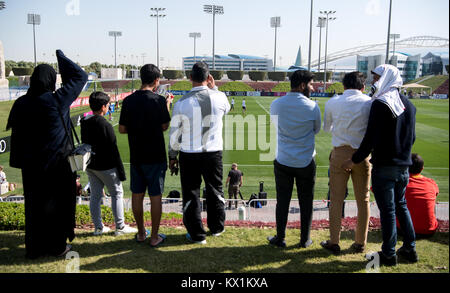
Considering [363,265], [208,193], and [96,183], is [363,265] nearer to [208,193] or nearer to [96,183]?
[208,193]

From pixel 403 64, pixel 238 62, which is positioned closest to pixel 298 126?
pixel 403 64

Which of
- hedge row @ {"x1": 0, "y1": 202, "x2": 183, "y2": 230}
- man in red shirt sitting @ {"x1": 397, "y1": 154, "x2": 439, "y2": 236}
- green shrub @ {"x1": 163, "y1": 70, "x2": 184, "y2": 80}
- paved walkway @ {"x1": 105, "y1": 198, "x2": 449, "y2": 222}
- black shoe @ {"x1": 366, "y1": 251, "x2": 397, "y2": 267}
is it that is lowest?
paved walkway @ {"x1": 105, "y1": 198, "x2": 449, "y2": 222}

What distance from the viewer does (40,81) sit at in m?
3.35

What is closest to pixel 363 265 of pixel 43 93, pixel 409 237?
pixel 409 237

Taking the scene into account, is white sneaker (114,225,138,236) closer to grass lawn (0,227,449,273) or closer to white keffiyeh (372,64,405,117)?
grass lawn (0,227,449,273)

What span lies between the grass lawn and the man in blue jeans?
256 mm

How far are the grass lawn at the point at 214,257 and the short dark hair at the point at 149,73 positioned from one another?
165cm

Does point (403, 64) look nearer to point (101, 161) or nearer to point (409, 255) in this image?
point (409, 255)

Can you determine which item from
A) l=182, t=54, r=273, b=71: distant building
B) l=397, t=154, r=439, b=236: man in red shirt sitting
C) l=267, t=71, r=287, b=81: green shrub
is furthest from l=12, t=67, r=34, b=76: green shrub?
l=182, t=54, r=273, b=71: distant building

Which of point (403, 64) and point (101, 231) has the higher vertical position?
point (403, 64)

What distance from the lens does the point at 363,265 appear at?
334cm

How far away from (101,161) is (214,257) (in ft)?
5.05

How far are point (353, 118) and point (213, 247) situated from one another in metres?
1.83

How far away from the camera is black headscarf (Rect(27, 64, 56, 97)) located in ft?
11.0
